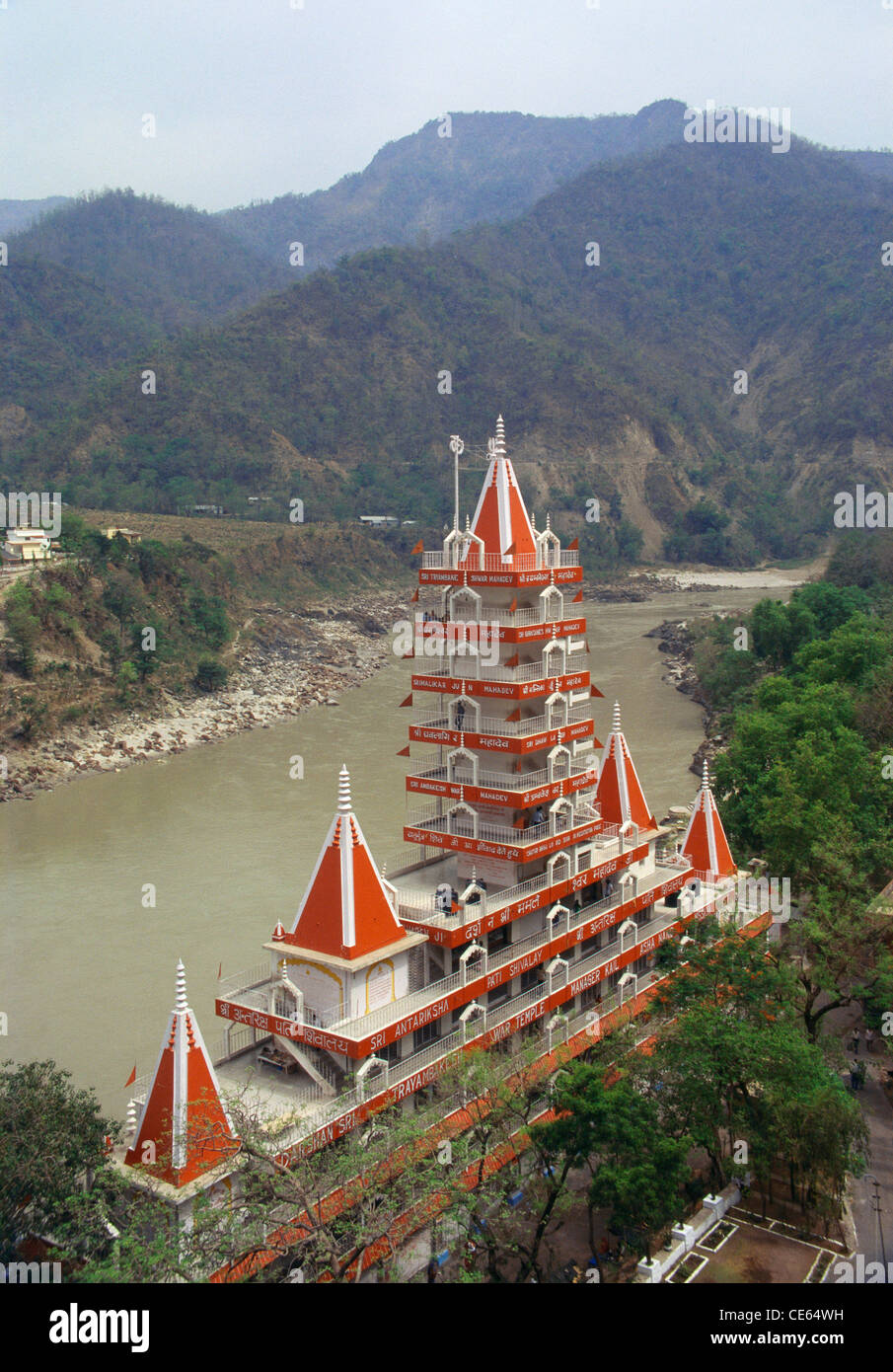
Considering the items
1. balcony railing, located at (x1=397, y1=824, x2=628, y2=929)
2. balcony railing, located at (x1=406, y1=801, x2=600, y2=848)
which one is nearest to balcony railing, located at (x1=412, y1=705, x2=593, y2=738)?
balcony railing, located at (x1=406, y1=801, x2=600, y2=848)

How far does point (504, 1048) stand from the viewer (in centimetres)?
1491

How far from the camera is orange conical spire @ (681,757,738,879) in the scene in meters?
19.8

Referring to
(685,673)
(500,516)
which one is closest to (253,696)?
(685,673)

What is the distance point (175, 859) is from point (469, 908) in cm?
1616

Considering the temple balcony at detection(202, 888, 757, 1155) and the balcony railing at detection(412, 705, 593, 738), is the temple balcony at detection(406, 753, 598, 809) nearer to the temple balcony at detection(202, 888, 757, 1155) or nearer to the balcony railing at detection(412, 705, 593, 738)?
the balcony railing at detection(412, 705, 593, 738)

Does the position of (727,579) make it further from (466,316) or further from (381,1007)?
(381,1007)

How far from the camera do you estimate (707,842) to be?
1980 centimetres

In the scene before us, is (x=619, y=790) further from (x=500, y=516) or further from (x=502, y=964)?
(x=500, y=516)

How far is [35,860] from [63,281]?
349 ft

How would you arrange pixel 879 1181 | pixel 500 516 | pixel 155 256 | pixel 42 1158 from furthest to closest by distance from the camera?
pixel 155 256, pixel 500 516, pixel 879 1181, pixel 42 1158

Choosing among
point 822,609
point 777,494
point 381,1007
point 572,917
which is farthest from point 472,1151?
point 777,494

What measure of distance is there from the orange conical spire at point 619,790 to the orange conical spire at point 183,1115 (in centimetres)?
928
